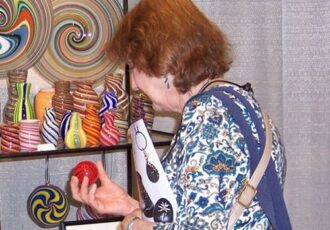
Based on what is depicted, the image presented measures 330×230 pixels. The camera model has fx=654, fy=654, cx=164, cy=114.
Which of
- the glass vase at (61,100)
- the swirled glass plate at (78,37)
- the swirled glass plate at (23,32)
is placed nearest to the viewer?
the glass vase at (61,100)

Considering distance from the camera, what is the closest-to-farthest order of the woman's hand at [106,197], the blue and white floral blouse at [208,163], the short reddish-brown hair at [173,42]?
1. the blue and white floral blouse at [208,163]
2. the short reddish-brown hair at [173,42]
3. the woman's hand at [106,197]

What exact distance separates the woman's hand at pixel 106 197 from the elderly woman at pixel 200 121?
0.01m

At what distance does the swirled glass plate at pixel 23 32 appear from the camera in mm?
2178

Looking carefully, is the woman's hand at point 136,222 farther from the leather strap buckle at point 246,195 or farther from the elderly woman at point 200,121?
the leather strap buckle at point 246,195

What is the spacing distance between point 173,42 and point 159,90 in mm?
112

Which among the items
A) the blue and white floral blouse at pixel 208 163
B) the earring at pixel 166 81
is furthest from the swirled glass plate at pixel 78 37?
the blue and white floral blouse at pixel 208 163

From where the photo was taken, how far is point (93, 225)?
2.04 metres

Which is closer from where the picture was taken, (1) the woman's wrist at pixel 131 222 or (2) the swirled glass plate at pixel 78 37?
(1) the woman's wrist at pixel 131 222

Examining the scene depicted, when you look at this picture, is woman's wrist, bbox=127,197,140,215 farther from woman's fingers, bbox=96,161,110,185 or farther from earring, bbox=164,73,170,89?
earring, bbox=164,73,170,89

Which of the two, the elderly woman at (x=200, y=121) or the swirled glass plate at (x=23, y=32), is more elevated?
the swirled glass plate at (x=23, y=32)

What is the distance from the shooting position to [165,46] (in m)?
1.22

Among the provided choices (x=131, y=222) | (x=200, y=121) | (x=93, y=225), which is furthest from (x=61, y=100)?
(x=200, y=121)

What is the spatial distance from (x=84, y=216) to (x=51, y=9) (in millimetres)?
724

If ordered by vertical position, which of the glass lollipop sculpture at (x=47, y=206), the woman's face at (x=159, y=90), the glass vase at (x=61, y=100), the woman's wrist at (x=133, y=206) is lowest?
the glass lollipop sculpture at (x=47, y=206)
